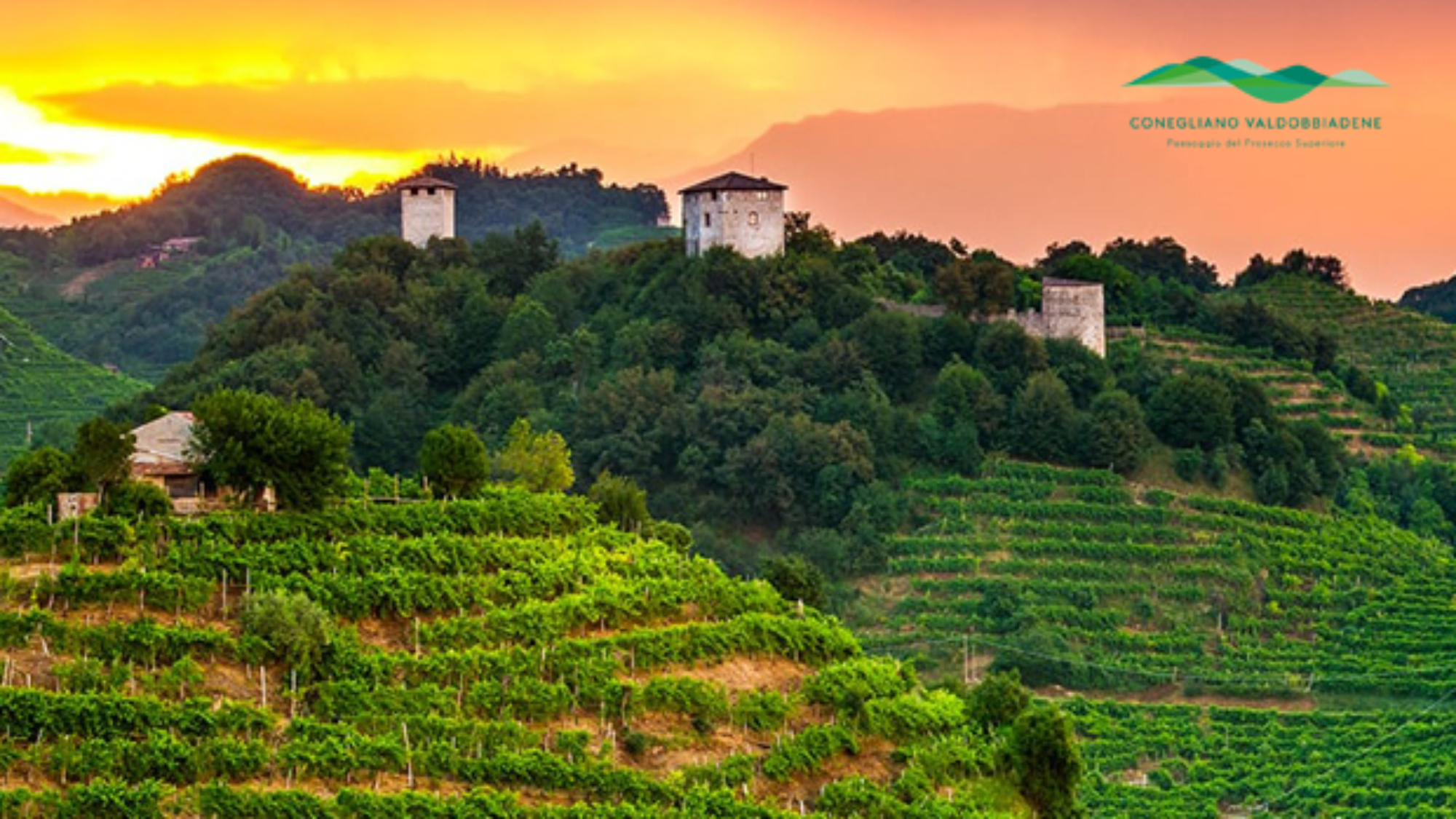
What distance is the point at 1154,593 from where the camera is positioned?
51594 mm

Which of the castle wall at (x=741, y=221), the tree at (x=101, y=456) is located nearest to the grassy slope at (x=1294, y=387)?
the castle wall at (x=741, y=221)

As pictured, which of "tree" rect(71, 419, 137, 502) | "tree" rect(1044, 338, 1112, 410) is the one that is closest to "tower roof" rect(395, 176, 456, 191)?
"tree" rect(1044, 338, 1112, 410)

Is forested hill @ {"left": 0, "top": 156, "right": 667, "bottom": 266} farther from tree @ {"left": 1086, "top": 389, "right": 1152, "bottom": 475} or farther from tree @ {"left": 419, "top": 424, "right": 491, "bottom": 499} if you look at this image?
tree @ {"left": 419, "top": 424, "right": 491, "bottom": 499}

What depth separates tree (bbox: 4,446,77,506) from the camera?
33469 mm

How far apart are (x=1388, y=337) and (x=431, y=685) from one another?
42918mm

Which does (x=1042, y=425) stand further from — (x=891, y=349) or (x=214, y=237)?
(x=214, y=237)

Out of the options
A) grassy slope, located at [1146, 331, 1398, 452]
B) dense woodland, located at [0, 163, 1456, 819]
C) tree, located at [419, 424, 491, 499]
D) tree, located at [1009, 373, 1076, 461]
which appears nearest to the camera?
dense woodland, located at [0, 163, 1456, 819]

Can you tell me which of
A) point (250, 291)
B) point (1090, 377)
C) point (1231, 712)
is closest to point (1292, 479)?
point (1090, 377)

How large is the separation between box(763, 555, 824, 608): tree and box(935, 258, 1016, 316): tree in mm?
17702

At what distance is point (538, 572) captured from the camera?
113 ft

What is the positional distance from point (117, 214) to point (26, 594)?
79197 millimetres

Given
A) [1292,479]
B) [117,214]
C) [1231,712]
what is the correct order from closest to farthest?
[1231,712] → [1292,479] → [117,214]

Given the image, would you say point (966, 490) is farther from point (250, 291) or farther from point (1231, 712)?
point (250, 291)

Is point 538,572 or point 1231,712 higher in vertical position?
point 538,572
